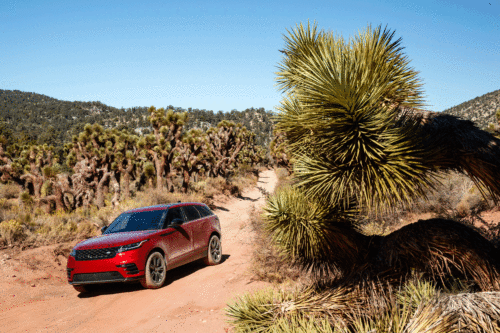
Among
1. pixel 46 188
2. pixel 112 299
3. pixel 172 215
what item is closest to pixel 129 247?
pixel 112 299

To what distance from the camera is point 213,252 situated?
30.1ft

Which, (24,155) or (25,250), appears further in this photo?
(24,155)

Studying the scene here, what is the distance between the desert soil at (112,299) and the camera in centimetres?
526

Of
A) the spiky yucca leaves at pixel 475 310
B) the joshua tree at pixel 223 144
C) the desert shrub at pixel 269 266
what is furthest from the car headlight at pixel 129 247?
the joshua tree at pixel 223 144

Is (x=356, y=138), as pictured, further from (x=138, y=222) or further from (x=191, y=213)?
(x=191, y=213)

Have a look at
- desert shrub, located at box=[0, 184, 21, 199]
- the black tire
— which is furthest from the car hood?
desert shrub, located at box=[0, 184, 21, 199]

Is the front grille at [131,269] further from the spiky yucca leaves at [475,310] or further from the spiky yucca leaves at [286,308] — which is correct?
the spiky yucca leaves at [475,310]

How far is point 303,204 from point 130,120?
87.0m

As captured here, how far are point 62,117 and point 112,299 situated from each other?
257ft

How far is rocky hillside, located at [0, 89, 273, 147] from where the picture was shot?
60938mm

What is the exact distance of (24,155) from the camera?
22594mm

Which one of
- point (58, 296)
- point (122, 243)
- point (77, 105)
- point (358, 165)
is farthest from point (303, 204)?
point (77, 105)

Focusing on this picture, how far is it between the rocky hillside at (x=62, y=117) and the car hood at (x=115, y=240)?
165ft

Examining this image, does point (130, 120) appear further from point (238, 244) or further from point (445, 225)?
point (445, 225)
